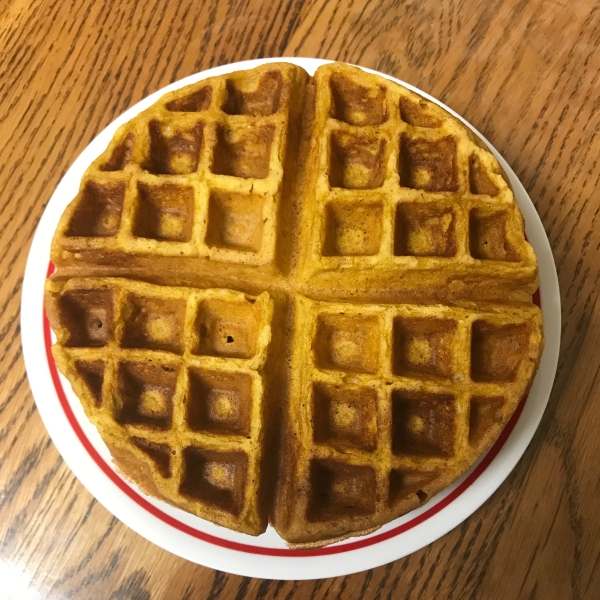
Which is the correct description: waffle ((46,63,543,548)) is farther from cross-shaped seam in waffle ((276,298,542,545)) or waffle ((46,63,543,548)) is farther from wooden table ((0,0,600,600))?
wooden table ((0,0,600,600))

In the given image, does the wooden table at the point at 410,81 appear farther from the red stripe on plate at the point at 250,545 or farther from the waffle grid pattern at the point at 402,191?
the waffle grid pattern at the point at 402,191

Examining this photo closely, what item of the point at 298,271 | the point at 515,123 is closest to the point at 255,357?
the point at 298,271

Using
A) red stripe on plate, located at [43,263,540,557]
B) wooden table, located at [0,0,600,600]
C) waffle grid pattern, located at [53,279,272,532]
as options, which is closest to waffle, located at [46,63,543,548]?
waffle grid pattern, located at [53,279,272,532]

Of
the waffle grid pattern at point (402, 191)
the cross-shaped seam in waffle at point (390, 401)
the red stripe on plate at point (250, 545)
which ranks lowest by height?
the red stripe on plate at point (250, 545)

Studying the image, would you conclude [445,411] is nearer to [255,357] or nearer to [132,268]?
[255,357]

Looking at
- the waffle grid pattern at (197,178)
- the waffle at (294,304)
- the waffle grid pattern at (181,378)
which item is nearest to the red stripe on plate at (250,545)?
the waffle at (294,304)
